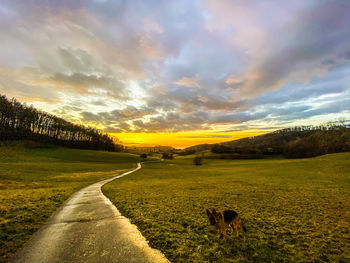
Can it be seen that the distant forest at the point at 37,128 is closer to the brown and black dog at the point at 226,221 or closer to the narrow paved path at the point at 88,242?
the narrow paved path at the point at 88,242

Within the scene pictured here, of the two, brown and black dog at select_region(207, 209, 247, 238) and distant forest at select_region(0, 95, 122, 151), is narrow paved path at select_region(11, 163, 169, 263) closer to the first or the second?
brown and black dog at select_region(207, 209, 247, 238)

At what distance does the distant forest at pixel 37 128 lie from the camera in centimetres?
9212

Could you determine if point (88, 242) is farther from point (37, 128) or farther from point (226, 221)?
point (37, 128)

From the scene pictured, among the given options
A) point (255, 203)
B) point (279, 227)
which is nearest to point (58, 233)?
point (279, 227)

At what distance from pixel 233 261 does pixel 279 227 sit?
5630 mm

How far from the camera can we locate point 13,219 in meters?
10.4

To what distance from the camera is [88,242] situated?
7.79 m

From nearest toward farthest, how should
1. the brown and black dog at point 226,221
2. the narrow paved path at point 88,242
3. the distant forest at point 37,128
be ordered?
the narrow paved path at point 88,242, the brown and black dog at point 226,221, the distant forest at point 37,128

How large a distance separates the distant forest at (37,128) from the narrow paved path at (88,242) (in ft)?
374

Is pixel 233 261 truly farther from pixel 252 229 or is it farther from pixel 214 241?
pixel 252 229

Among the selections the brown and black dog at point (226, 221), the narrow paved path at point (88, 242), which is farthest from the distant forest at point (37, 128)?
the brown and black dog at point (226, 221)

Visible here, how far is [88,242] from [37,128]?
139 meters

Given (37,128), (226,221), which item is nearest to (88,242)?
(226,221)

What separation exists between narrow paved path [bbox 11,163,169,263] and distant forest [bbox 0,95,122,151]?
374ft
